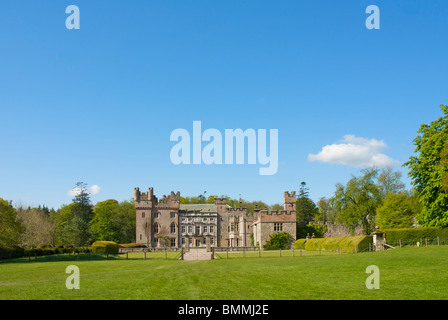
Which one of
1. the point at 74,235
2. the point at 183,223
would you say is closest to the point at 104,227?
the point at 183,223

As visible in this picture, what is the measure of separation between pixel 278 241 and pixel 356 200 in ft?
41.0

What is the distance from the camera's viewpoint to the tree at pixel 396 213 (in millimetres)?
52812

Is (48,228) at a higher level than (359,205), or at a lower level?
lower

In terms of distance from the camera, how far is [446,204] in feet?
112

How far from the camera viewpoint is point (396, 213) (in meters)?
52.9

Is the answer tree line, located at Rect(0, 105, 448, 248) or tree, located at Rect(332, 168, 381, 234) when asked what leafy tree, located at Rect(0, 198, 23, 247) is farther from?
tree, located at Rect(332, 168, 381, 234)

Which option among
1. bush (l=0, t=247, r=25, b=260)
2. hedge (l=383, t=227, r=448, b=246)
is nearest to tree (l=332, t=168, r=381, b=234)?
hedge (l=383, t=227, r=448, b=246)

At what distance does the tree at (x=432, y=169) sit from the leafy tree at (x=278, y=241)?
24.7 metres
